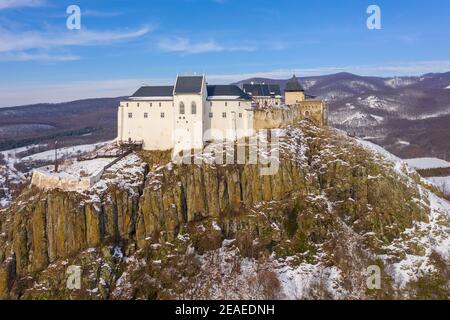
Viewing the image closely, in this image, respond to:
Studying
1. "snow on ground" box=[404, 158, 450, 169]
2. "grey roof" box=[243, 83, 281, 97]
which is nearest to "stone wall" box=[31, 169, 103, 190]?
"grey roof" box=[243, 83, 281, 97]

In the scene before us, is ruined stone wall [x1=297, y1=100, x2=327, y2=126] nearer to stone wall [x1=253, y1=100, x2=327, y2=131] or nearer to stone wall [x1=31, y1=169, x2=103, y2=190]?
stone wall [x1=253, y1=100, x2=327, y2=131]

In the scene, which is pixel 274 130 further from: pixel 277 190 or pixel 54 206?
pixel 54 206

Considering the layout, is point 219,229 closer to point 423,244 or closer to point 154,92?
point 423,244

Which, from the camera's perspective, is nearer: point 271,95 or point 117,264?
point 117,264

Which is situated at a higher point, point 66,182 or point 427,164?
point 66,182

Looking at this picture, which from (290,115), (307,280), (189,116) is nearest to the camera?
(307,280)

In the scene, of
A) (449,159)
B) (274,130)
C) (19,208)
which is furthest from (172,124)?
(449,159)

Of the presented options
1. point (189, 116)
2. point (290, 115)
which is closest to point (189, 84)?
point (189, 116)
